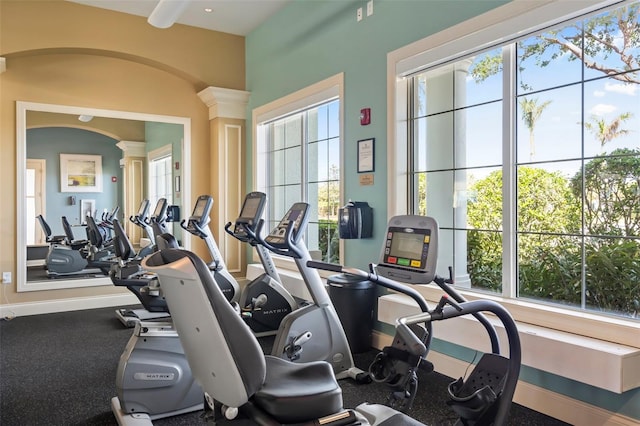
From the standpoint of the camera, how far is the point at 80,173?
6.14 meters

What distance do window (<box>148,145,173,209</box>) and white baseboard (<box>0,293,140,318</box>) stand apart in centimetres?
133

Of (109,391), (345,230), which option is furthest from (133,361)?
(345,230)

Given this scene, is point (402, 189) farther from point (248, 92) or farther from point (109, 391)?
point (248, 92)

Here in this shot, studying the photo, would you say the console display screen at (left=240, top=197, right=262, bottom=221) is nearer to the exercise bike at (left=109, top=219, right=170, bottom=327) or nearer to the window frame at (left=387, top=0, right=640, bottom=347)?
the exercise bike at (left=109, top=219, right=170, bottom=327)

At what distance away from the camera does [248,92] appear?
6.65m

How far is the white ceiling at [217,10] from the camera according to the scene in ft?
18.4

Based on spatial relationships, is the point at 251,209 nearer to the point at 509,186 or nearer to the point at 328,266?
the point at 328,266

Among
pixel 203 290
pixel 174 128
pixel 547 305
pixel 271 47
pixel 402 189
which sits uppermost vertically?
pixel 271 47

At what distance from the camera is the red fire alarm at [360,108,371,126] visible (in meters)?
4.34

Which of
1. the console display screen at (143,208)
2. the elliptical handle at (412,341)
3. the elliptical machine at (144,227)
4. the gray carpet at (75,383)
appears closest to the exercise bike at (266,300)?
the gray carpet at (75,383)

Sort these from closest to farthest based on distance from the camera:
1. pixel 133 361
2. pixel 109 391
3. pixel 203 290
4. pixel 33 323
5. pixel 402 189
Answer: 1. pixel 203 290
2. pixel 133 361
3. pixel 109 391
4. pixel 402 189
5. pixel 33 323

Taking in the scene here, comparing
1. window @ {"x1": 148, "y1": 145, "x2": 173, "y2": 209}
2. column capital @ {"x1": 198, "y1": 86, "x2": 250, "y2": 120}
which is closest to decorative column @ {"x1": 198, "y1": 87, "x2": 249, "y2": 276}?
column capital @ {"x1": 198, "y1": 86, "x2": 250, "y2": 120}

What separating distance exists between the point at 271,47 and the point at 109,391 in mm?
4486

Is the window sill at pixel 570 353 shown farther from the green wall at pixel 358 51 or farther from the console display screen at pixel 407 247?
the green wall at pixel 358 51
